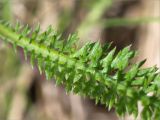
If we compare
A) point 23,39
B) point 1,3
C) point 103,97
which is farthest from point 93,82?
point 1,3

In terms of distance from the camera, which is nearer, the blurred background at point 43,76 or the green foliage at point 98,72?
the green foliage at point 98,72

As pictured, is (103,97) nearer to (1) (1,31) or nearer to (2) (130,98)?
(2) (130,98)

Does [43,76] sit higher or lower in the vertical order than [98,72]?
higher

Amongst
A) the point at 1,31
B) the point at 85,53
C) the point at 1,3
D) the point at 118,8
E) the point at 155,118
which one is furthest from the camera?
the point at 118,8

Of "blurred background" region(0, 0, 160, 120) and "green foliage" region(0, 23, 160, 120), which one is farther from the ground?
"blurred background" region(0, 0, 160, 120)

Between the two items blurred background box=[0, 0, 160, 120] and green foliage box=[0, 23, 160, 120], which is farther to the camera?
blurred background box=[0, 0, 160, 120]
